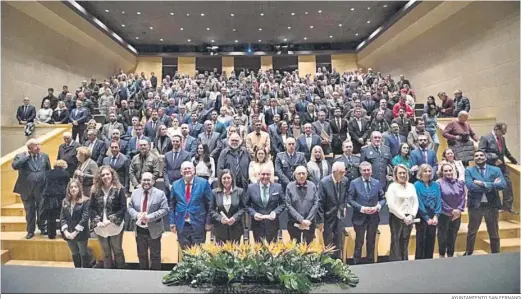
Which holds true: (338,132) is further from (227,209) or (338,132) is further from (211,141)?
(227,209)

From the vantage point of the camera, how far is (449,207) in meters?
4.50

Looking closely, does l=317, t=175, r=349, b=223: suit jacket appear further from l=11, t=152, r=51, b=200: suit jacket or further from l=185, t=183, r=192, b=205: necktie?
l=11, t=152, r=51, b=200: suit jacket

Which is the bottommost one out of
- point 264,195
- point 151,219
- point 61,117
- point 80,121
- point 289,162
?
point 151,219

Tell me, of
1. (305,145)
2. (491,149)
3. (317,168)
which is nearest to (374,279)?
(317,168)

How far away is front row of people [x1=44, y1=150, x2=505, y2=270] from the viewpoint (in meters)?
4.14

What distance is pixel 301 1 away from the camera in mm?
13836

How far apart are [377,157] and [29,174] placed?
4.62 metres

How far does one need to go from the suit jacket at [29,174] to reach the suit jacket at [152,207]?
1.73 metres

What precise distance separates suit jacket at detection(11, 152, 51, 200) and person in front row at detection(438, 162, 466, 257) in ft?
16.2

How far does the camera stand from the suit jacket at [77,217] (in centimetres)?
415

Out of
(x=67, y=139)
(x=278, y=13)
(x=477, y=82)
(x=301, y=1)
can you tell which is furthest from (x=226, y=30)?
(x=67, y=139)

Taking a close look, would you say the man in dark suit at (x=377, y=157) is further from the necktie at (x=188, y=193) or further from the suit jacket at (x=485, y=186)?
the necktie at (x=188, y=193)

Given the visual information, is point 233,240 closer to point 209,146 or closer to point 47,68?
point 209,146

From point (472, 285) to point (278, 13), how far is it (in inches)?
522
